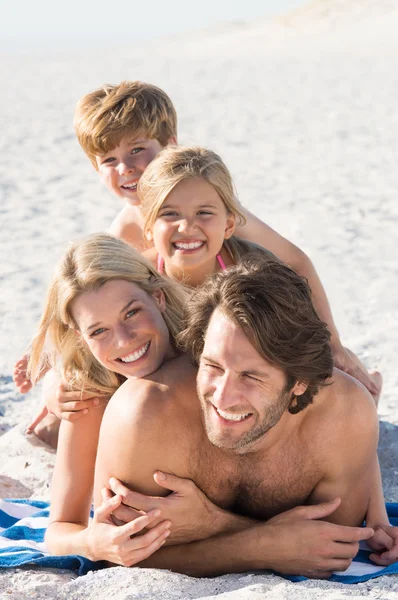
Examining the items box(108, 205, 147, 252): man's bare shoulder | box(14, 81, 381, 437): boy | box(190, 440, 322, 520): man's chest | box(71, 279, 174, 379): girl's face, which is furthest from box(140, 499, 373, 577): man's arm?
box(108, 205, 147, 252): man's bare shoulder

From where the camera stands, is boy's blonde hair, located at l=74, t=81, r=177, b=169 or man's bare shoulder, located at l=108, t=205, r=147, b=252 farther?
man's bare shoulder, located at l=108, t=205, r=147, b=252

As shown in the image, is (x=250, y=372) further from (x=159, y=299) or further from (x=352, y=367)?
(x=352, y=367)

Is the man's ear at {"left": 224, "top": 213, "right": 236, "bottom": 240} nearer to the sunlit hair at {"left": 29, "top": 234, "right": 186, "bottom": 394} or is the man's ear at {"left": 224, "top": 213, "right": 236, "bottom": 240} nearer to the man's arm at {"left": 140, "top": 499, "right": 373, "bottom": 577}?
the sunlit hair at {"left": 29, "top": 234, "right": 186, "bottom": 394}

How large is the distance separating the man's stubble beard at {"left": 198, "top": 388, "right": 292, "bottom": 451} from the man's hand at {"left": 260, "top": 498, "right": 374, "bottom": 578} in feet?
1.04

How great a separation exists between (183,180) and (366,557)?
168 cm

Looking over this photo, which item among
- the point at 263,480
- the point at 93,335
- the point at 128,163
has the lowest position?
the point at 263,480

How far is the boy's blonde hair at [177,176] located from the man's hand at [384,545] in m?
1.53

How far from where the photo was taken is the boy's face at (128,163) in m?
4.31

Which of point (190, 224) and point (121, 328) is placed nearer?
point (121, 328)

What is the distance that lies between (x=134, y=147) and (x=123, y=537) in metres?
2.24

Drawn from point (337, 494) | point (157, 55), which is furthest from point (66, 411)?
point (157, 55)

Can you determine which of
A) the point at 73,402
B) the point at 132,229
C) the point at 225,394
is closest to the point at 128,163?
the point at 132,229

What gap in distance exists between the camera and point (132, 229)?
14.9ft

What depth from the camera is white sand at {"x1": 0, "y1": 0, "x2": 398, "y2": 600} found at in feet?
9.34
